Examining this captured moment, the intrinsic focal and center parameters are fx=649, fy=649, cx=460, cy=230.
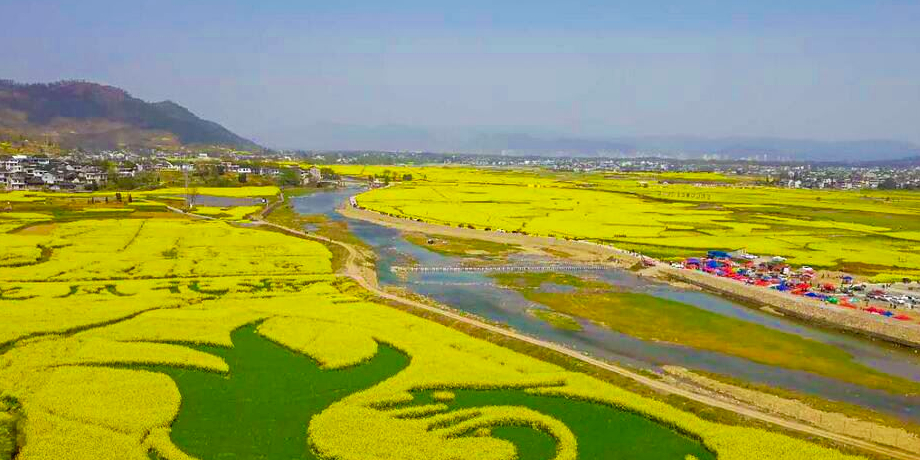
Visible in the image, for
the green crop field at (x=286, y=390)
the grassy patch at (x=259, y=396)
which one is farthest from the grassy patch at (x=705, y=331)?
the grassy patch at (x=259, y=396)

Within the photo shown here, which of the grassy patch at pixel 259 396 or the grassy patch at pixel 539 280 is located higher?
the grassy patch at pixel 259 396

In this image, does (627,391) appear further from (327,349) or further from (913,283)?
(913,283)

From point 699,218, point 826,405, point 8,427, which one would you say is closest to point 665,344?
point 826,405

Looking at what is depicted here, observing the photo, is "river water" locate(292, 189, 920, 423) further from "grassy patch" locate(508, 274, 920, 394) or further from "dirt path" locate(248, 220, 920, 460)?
"dirt path" locate(248, 220, 920, 460)

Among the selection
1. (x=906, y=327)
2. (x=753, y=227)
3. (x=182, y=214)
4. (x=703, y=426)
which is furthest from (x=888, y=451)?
(x=182, y=214)

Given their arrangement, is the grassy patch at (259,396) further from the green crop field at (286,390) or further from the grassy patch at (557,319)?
the grassy patch at (557,319)

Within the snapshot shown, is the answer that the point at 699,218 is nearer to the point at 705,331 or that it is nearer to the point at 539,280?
the point at 539,280
